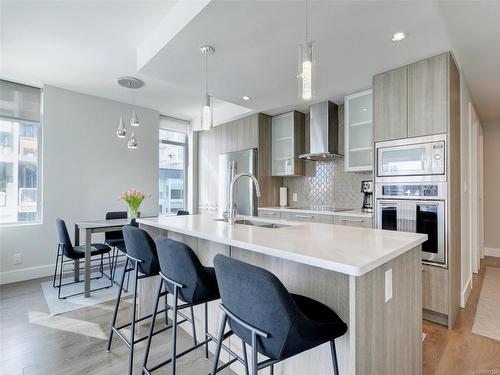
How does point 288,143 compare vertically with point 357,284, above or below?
above

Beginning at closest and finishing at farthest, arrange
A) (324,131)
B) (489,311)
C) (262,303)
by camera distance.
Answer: (262,303) → (489,311) → (324,131)

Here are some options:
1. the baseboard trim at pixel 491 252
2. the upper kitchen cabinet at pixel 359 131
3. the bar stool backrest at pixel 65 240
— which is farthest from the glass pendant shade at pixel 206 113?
the baseboard trim at pixel 491 252

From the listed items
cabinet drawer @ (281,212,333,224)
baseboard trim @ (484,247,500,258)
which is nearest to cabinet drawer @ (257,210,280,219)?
cabinet drawer @ (281,212,333,224)

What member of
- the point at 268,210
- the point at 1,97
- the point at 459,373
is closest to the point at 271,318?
the point at 459,373

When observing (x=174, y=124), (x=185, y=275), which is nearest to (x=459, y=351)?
(x=185, y=275)

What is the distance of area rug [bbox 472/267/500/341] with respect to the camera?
7.63 ft

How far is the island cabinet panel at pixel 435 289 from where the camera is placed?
237 cm

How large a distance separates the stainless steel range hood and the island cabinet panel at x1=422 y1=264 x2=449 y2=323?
6.05 feet

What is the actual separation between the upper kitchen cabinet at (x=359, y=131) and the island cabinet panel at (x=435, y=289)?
4.23 feet

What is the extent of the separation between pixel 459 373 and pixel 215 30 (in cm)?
294

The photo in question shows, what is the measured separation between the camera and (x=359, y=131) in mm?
3324

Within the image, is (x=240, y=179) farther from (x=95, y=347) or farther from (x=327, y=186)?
(x=95, y=347)

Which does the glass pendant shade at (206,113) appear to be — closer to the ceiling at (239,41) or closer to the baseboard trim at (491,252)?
the ceiling at (239,41)

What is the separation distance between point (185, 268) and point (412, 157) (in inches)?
92.4
